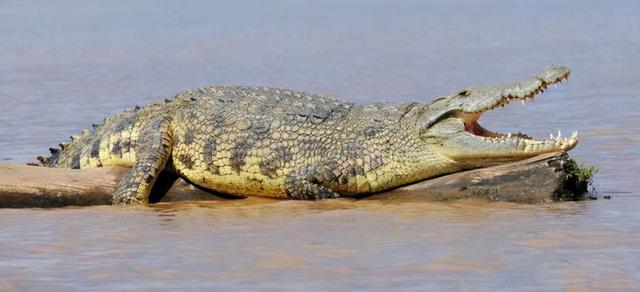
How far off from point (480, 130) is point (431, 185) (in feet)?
2.16

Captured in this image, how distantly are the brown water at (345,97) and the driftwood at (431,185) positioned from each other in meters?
0.17

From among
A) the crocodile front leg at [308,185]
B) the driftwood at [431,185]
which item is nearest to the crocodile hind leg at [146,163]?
the driftwood at [431,185]

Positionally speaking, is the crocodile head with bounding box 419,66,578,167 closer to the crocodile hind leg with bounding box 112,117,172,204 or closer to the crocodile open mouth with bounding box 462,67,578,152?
the crocodile open mouth with bounding box 462,67,578,152

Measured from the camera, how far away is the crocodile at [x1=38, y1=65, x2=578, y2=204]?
10.3 m

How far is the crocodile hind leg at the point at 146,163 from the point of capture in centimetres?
1070

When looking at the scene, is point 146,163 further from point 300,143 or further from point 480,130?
point 480,130

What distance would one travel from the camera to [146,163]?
1084 cm

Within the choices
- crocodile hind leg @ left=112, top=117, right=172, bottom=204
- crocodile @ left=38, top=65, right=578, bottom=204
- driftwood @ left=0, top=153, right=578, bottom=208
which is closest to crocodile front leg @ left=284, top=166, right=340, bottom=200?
crocodile @ left=38, top=65, right=578, bottom=204

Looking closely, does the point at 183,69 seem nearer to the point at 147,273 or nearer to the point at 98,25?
the point at 98,25

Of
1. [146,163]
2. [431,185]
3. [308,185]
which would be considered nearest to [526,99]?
[431,185]

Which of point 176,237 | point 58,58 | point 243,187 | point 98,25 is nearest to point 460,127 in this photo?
point 243,187

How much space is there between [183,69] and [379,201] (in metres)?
15.2

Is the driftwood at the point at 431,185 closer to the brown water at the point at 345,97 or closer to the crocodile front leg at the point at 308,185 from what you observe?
the brown water at the point at 345,97

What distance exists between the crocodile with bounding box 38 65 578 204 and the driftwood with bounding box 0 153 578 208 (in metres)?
0.10
